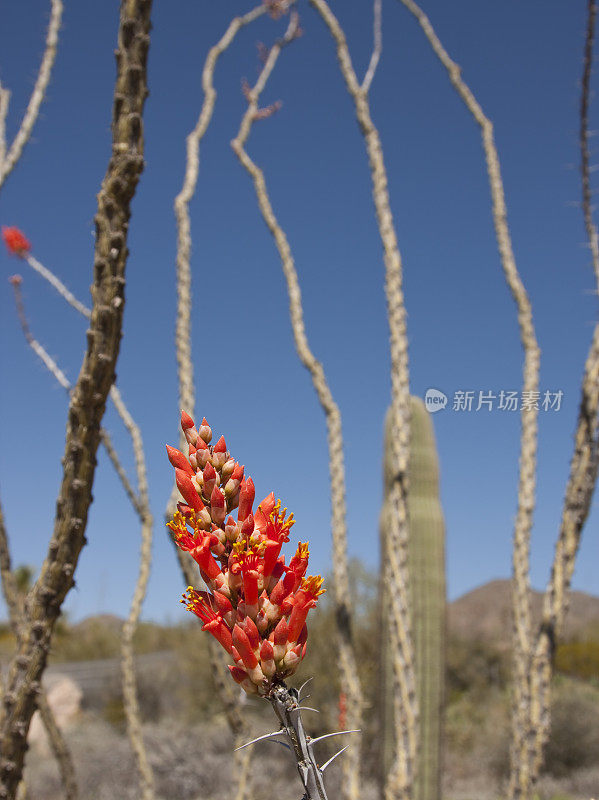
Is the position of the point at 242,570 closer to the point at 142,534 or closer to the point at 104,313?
the point at 104,313

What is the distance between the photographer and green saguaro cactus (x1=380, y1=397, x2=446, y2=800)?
5074mm

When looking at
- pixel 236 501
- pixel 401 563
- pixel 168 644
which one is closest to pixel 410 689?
pixel 401 563

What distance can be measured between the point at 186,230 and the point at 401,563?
2503mm

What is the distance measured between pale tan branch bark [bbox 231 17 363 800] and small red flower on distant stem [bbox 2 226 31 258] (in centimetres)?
166

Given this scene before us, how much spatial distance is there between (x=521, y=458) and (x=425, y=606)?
174 cm

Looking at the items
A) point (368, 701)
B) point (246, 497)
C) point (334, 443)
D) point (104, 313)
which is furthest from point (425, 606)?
point (246, 497)

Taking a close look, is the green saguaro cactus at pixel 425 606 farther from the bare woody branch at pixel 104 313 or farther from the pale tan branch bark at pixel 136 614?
the bare woody branch at pixel 104 313

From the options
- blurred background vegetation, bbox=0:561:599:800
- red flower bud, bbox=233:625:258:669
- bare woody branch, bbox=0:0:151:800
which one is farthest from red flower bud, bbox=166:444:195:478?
blurred background vegetation, bbox=0:561:599:800

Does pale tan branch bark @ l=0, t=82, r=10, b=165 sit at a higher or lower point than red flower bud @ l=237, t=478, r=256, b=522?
higher

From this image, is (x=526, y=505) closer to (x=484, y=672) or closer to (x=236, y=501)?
(x=236, y=501)

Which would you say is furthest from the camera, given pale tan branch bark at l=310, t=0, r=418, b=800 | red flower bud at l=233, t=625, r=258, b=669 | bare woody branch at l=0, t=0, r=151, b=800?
pale tan branch bark at l=310, t=0, r=418, b=800

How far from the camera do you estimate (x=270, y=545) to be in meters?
1.01

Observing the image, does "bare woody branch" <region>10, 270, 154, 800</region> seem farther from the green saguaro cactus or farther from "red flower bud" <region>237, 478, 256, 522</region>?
"red flower bud" <region>237, 478, 256, 522</region>

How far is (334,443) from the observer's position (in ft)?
15.7
